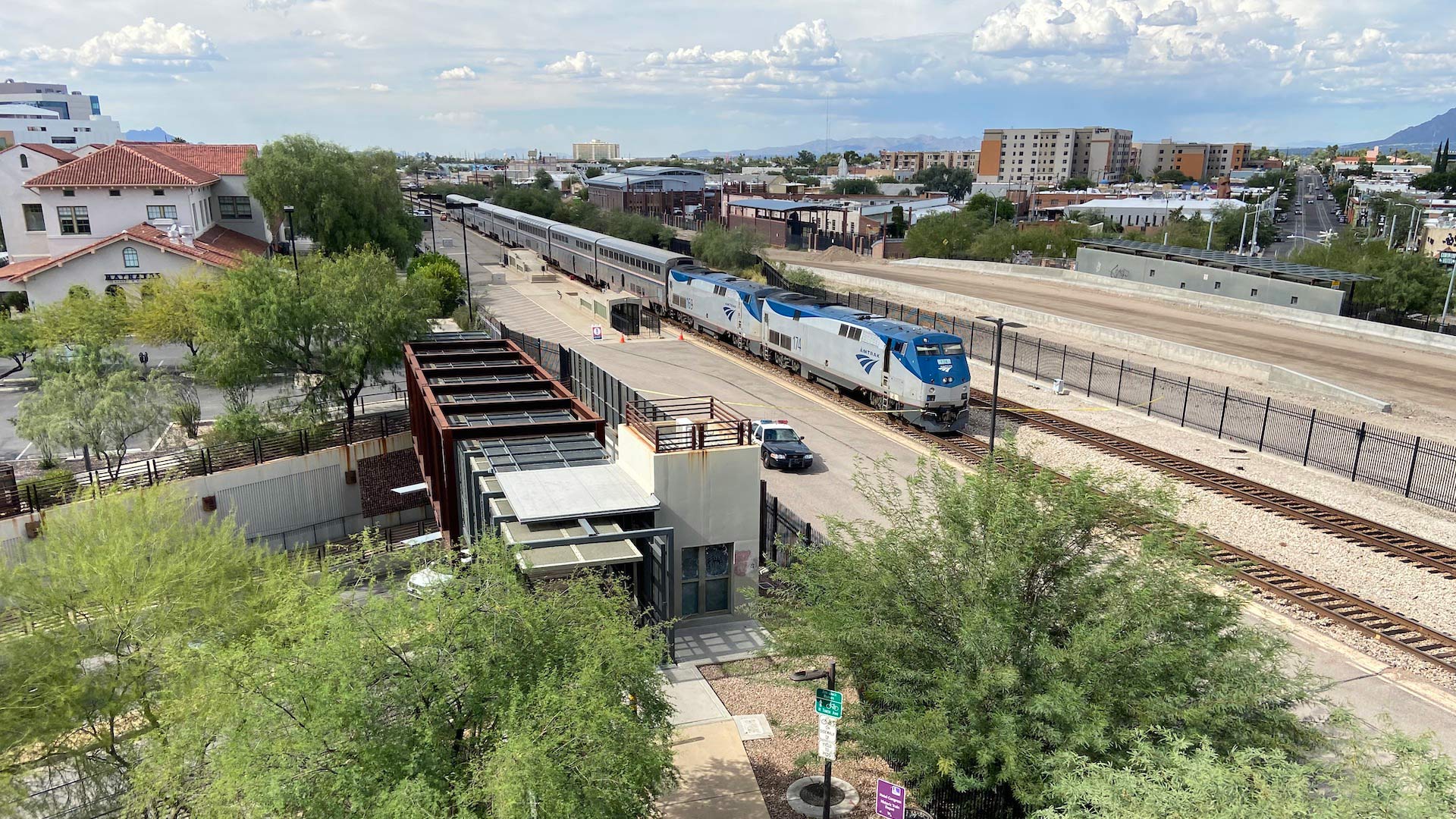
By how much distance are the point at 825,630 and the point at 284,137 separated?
57814mm

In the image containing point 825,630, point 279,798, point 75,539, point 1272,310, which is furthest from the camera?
point 1272,310

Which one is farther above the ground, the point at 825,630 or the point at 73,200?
the point at 73,200

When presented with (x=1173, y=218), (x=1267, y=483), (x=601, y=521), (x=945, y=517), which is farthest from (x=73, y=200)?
(x=1173, y=218)

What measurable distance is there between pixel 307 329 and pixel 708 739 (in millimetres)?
24375

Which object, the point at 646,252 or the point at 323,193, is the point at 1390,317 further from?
the point at 323,193

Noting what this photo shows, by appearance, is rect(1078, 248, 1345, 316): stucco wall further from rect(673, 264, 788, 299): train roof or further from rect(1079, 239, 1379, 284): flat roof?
rect(673, 264, 788, 299): train roof

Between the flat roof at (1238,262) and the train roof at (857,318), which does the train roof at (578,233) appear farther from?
the flat roof at (1238,262)

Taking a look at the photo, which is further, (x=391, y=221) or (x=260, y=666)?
(x=391, y=221)

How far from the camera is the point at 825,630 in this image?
12.0 m

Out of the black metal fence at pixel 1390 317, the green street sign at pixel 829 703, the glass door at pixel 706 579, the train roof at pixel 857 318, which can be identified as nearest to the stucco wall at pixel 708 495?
the glass door at pixel 706 579

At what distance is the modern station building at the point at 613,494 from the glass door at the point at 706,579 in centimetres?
2

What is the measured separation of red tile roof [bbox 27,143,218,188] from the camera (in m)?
51.5

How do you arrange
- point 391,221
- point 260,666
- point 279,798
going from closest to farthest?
point 279,798, point 260,666, point 391,221

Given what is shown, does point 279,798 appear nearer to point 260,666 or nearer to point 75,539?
point 260,666
